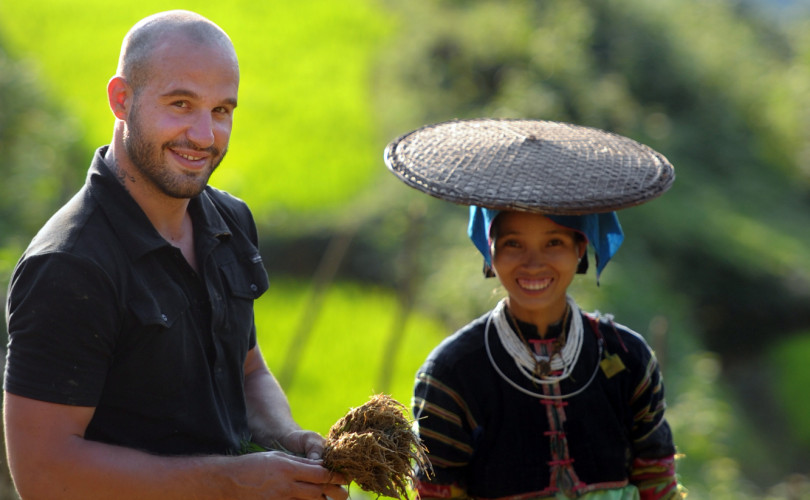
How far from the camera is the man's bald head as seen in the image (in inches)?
92.4

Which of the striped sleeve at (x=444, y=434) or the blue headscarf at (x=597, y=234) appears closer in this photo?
the striped sleeve at (x=444, y=434)

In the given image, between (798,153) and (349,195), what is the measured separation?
9.25 meters

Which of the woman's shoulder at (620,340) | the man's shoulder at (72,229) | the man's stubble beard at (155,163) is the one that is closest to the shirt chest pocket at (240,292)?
the man's stubble beard at (155,163)

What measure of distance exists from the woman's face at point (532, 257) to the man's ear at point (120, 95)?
1210 mm

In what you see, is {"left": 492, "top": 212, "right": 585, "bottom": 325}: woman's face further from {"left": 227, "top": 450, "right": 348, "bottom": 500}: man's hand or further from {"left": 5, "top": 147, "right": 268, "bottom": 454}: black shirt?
{"left": 227, "top": 450, "right": 348, "bottom": 500}: man's hand

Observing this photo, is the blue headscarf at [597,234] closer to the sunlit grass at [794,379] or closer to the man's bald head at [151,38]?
the man's bald head at [151,38]

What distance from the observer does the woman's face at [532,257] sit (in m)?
2.99

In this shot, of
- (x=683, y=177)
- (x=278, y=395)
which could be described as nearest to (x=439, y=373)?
(x=278, y=395)

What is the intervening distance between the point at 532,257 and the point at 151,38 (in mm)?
1315

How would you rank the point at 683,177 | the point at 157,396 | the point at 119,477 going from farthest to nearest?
the point at 683,177 < the point at 157,396 < the point at 119,477

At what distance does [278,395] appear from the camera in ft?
9.24

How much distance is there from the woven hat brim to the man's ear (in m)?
0.86

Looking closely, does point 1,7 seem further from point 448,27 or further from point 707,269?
point 707,269

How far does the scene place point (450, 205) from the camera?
9.84 metres
